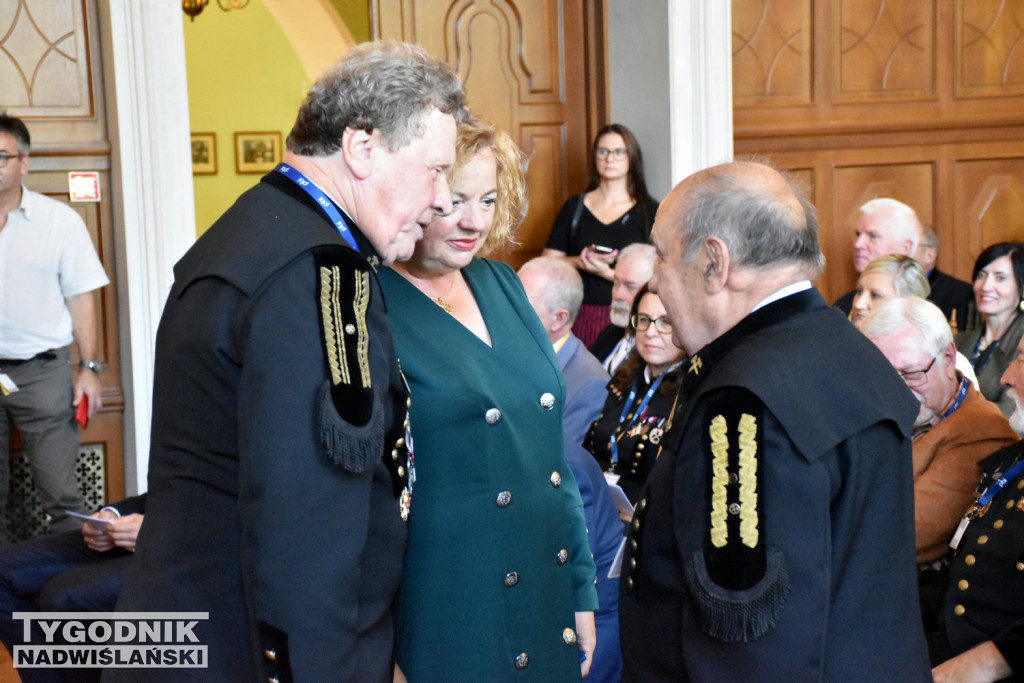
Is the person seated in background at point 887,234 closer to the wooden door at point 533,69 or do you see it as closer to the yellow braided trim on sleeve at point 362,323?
the wooden door at point 533,69

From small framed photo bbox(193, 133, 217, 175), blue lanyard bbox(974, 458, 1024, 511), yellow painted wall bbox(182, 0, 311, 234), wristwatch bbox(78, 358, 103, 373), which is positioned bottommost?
blue lanyard bbox(974, 458, 1024, 511)

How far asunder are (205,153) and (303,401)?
7.91 m

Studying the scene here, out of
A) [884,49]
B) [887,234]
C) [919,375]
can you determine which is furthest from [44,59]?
[884,49]

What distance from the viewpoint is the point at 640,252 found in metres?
4.58

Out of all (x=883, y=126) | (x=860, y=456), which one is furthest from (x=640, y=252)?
(x=860, y=456)

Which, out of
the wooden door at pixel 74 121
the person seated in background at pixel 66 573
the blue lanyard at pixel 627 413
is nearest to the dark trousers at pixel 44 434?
the wooden door at pixel 74 121

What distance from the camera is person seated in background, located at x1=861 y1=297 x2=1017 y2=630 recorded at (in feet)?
8.87

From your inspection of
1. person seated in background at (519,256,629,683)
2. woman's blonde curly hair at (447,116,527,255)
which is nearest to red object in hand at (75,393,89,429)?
person seated in background at (519,256,629,683)

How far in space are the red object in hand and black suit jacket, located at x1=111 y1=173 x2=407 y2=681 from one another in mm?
3585

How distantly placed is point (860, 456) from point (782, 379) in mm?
161

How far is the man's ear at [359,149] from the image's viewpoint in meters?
1.37

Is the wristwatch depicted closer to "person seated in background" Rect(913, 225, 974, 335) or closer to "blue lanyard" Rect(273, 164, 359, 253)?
"blue lanyard" Rect(273, 164, 359, 253)

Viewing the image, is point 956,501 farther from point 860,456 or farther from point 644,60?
point 644,60

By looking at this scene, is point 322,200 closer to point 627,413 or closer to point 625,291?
point 627,413
